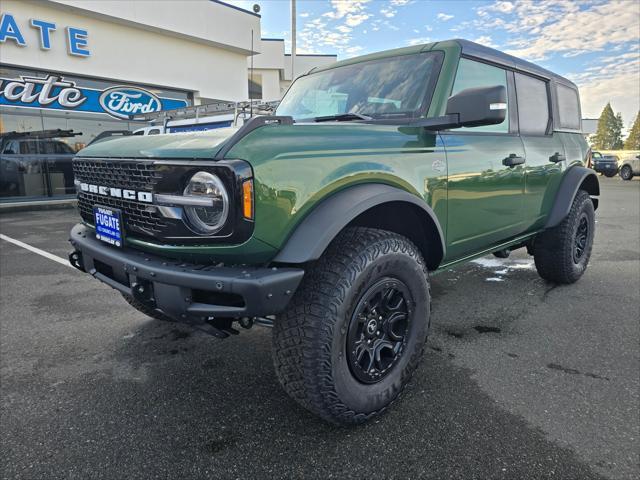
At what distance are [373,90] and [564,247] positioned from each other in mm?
2476

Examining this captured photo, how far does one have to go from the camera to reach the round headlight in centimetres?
176

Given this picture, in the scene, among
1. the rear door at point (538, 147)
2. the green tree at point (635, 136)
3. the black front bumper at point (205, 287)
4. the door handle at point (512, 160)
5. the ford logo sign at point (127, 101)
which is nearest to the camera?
the black front bumper at point (205, 287)

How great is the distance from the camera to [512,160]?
315 cm

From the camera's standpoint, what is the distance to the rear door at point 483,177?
8.84 feet

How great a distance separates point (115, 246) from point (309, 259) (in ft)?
3.54

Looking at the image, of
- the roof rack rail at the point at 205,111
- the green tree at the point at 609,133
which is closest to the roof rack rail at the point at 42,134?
the roof rack rail at the point at 205,111

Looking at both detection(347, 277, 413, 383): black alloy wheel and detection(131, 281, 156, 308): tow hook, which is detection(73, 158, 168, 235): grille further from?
detection(347, 277, 413, 383): black alloy wheel

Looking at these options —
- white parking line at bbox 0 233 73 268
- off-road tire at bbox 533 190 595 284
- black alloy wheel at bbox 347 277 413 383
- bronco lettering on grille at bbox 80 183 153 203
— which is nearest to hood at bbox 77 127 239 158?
bronco lettering on grille at bbox 80 183 153 203

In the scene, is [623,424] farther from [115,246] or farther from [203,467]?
[115,246]

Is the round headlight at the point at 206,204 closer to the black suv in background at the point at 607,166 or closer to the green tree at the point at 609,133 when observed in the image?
the black suv in background at the point at 607,166

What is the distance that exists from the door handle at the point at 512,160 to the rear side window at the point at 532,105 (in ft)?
1.10

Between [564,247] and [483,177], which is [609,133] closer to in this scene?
[564,247]

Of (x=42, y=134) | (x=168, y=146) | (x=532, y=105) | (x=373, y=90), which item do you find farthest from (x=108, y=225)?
(x=42, y=134)

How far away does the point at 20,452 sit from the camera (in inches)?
76.9
